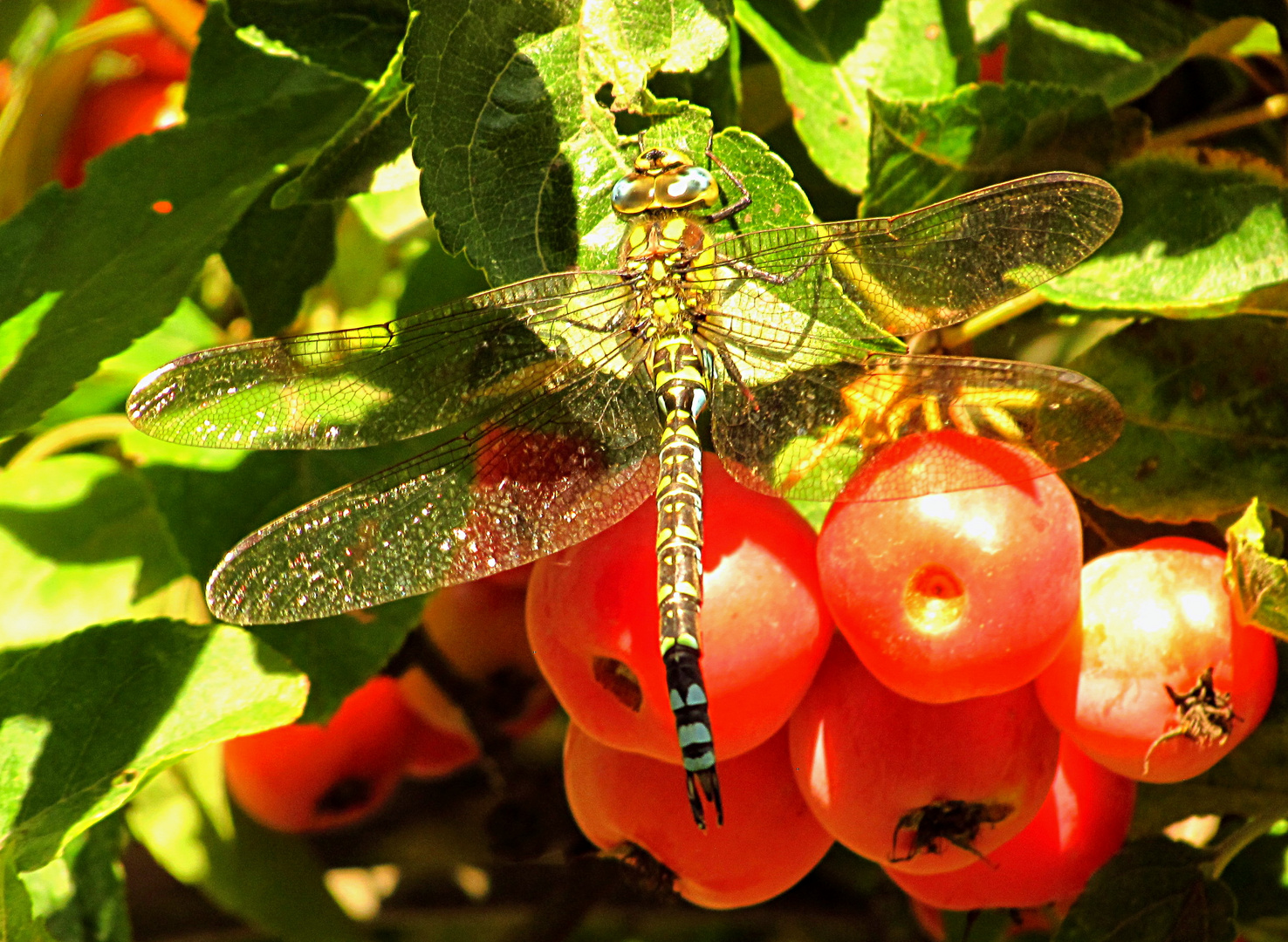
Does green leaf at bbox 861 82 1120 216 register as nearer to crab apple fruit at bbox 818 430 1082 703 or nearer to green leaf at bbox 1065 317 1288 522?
green leaf at bbox 1065 317 1288 522

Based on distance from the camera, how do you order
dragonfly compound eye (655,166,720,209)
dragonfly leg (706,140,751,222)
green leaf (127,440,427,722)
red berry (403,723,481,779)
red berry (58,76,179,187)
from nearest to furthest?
dragonfly leg (706,140,751,222) → dragonfly compound eye (655,166,720,209) → green leaf (127,440,427,722) → red berry (403,723,481,779) → red berry (58,76,179,187)

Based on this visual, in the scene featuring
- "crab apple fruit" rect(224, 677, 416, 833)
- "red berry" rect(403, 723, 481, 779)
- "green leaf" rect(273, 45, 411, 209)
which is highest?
"green leaf" rect(273, 45, 411, 209)

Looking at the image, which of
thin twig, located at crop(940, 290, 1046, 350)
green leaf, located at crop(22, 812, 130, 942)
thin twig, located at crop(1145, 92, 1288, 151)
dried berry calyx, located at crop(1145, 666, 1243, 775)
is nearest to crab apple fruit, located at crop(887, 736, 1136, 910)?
dried berry calyx, located at crop(1145, 666, 1243, 775)

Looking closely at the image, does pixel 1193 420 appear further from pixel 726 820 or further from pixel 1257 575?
pixel 726 820

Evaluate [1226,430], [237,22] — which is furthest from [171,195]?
[1226,430]

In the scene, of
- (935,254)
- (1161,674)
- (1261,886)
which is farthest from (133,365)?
(1261,886)

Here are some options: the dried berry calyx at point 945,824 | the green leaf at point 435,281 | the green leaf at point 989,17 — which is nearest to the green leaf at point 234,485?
the green leaf at point 435,281

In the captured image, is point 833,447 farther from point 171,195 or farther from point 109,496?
point 109,496
